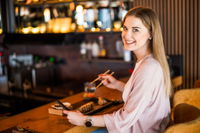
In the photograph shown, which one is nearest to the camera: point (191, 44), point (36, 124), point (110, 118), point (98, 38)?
point (110, 118)

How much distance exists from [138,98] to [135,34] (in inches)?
15.2

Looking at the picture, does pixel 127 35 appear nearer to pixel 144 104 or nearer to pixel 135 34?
pixel 135 34

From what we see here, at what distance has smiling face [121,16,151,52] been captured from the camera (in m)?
1.70

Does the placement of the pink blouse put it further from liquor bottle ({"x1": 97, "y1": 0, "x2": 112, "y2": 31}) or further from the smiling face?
liquor bottle ({"x1": 97, "y1": 0, "x2": 112, "y2": 31})

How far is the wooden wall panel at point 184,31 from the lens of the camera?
3.22 metres

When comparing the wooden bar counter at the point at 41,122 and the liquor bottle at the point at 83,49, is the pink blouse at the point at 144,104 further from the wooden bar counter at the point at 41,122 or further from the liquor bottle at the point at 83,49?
the liquor bottle at the point at 83,49

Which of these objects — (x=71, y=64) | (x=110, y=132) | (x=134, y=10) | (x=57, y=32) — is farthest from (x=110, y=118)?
(x=71, y=64)

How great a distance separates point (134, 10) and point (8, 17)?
3.44 metres

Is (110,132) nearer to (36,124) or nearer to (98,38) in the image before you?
(36,124)

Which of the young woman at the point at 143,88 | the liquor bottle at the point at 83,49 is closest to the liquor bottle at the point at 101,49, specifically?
the liquor bottle at the point at 83,49

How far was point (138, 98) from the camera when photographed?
162cm

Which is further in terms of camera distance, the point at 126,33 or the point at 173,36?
the point at 173,36

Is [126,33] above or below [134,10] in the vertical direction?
below

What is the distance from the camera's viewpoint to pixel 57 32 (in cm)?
421
